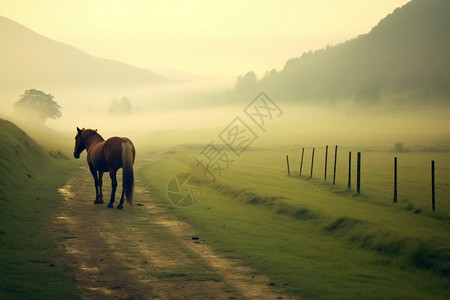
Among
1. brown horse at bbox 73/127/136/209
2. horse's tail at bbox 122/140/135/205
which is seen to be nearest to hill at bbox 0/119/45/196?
brown horse at bbox 73/127/136/209

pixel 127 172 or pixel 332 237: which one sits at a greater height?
pixel 127 172

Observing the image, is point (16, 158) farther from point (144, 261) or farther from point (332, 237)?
point (332, 237)

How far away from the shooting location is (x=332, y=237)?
52.5ft

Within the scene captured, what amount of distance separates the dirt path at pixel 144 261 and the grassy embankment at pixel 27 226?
1.67ft

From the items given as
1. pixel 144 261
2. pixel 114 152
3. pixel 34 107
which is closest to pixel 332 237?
pixel 144 261

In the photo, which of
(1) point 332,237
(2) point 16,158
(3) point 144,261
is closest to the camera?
(3) point 144,261

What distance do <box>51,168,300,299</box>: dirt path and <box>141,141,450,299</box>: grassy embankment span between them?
36.6 inches

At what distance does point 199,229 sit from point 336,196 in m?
12.6

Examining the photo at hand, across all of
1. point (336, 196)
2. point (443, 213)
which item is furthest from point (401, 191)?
point (443, 213)

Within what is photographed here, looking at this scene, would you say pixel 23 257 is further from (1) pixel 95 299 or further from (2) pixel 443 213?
(2) pixel 443 213

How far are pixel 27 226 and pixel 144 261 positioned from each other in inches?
250

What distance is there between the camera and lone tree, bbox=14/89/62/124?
4237 inches

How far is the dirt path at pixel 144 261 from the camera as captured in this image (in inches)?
370

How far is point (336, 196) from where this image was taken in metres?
25.6
